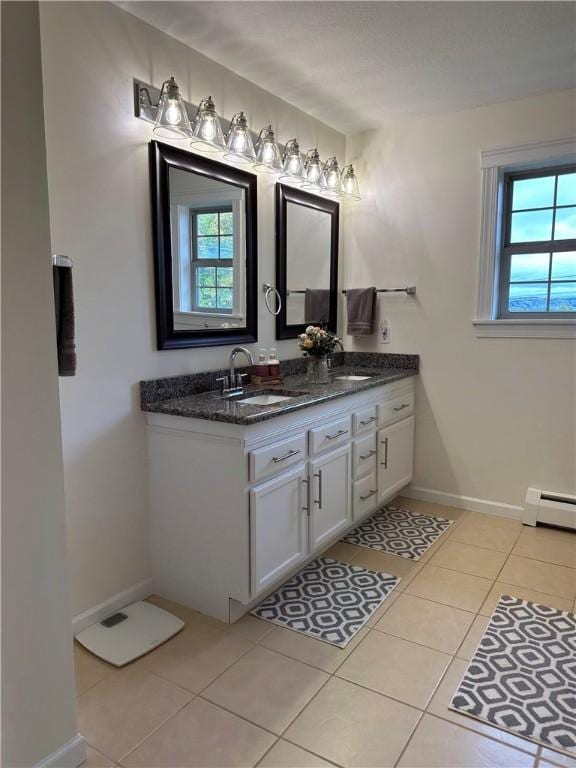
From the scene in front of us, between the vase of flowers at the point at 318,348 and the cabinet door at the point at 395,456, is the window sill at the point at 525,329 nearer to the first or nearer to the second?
the cabinet door at the point at 395,456

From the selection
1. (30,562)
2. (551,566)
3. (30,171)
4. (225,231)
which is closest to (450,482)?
(551,566)

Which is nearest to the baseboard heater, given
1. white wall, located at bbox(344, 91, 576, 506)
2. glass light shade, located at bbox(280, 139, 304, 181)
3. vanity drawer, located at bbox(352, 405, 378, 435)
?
white wall, located at bbox(344, 91, 576, 506)

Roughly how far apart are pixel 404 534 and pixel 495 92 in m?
2.58

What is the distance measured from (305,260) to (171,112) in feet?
4.49

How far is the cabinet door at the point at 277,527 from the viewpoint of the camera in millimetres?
2164

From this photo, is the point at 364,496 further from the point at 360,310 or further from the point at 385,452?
the point at 360,310

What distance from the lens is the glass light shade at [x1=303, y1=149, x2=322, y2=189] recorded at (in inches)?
127

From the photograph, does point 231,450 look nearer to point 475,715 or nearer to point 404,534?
point 475,715

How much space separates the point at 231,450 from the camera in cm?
213

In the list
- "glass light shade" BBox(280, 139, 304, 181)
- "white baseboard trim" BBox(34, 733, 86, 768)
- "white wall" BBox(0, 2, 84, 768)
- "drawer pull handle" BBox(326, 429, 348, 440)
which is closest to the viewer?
"white wall" BBox(0, 2, 84, 768)

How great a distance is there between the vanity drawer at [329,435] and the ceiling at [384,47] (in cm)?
178

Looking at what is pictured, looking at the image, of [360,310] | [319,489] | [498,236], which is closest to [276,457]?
[319,489]

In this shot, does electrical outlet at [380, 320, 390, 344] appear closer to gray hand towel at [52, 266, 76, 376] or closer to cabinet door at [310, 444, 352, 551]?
cabinet door at [310, 444, 352, 551]

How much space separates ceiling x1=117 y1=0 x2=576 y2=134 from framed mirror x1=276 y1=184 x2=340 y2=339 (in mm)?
598
